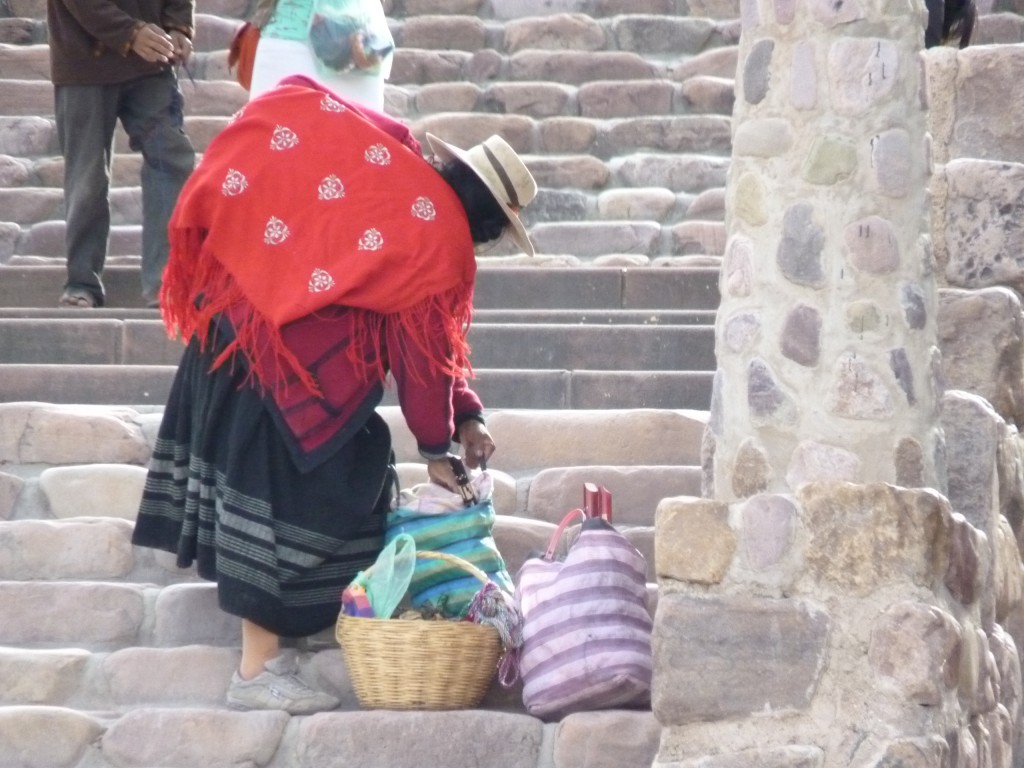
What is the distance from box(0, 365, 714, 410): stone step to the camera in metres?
4.62

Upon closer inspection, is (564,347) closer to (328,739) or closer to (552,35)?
(328,739)

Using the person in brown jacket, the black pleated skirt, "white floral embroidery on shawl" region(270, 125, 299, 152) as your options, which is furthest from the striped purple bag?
the person in brown jacket

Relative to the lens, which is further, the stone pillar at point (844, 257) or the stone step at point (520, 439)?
the stone step at point (520, 439)

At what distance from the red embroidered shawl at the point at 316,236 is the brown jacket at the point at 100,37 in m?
2.08

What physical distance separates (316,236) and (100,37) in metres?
2.29

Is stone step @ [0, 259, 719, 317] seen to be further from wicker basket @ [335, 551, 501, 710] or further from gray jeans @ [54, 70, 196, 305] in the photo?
wicker basket @ [335, 551, 501, 710]

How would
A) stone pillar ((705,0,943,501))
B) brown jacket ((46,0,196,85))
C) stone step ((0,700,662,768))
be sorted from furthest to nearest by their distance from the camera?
brown jacket ((46,0,196,85)) → stone step ((0,700,662,768)) → stone pillar ((705,0,943,501))

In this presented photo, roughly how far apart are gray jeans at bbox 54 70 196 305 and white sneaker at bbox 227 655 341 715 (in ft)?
7.37

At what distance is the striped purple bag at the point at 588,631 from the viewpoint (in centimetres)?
334

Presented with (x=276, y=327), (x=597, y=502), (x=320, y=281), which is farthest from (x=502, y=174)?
(x=597, y=502)

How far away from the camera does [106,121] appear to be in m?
5.61

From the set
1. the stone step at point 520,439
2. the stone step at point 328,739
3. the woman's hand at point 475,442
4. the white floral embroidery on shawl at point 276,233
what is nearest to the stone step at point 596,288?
the stone step at point 520,439

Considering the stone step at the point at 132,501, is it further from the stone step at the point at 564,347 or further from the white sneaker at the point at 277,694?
the stone step at the point at 564,347

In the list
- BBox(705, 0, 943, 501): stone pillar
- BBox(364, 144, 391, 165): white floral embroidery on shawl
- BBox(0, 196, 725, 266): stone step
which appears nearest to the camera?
BBox(705, 0, 943, 501): stone pillar
